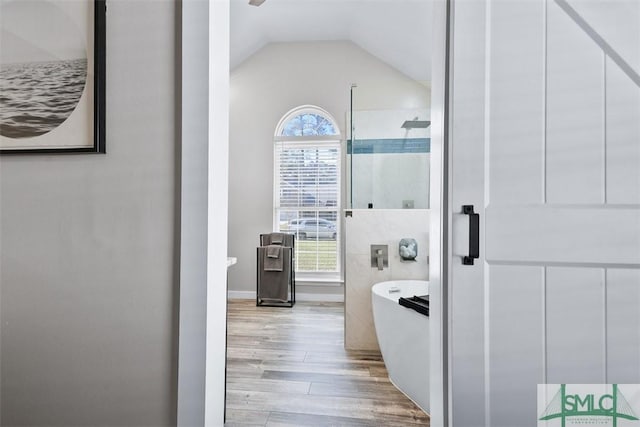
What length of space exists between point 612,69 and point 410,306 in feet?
4.89

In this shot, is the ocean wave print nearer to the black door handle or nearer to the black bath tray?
the black door handle

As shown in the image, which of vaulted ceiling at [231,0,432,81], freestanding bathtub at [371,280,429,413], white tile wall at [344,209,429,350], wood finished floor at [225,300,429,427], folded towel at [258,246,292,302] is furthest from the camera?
folded towel at [258,246,292,302]

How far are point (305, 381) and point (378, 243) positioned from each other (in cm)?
125

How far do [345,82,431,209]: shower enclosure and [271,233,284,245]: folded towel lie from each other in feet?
4.58

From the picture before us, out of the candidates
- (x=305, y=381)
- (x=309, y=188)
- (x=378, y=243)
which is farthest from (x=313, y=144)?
(x=305, y=381)

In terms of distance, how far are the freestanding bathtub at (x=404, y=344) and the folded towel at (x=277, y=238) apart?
1791 mm

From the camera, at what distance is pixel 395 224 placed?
2779 mm

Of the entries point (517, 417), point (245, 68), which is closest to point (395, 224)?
point (517, 417)

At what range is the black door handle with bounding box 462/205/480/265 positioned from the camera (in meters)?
0.87

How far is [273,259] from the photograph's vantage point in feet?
12.6

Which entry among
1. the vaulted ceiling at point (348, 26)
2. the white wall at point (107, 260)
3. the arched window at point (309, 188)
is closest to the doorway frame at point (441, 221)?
the white wall at point (107, 260)

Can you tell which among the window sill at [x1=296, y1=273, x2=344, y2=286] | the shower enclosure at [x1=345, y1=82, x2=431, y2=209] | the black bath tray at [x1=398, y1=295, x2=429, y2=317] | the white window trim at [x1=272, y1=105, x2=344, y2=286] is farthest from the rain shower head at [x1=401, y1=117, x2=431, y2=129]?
the window sill at [x1=296, y1=273, x2=344, y2=286]

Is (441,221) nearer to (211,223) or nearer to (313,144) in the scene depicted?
(211,223)

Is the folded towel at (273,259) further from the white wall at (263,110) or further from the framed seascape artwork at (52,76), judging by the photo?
the framed seascape artwork at (52,76)
